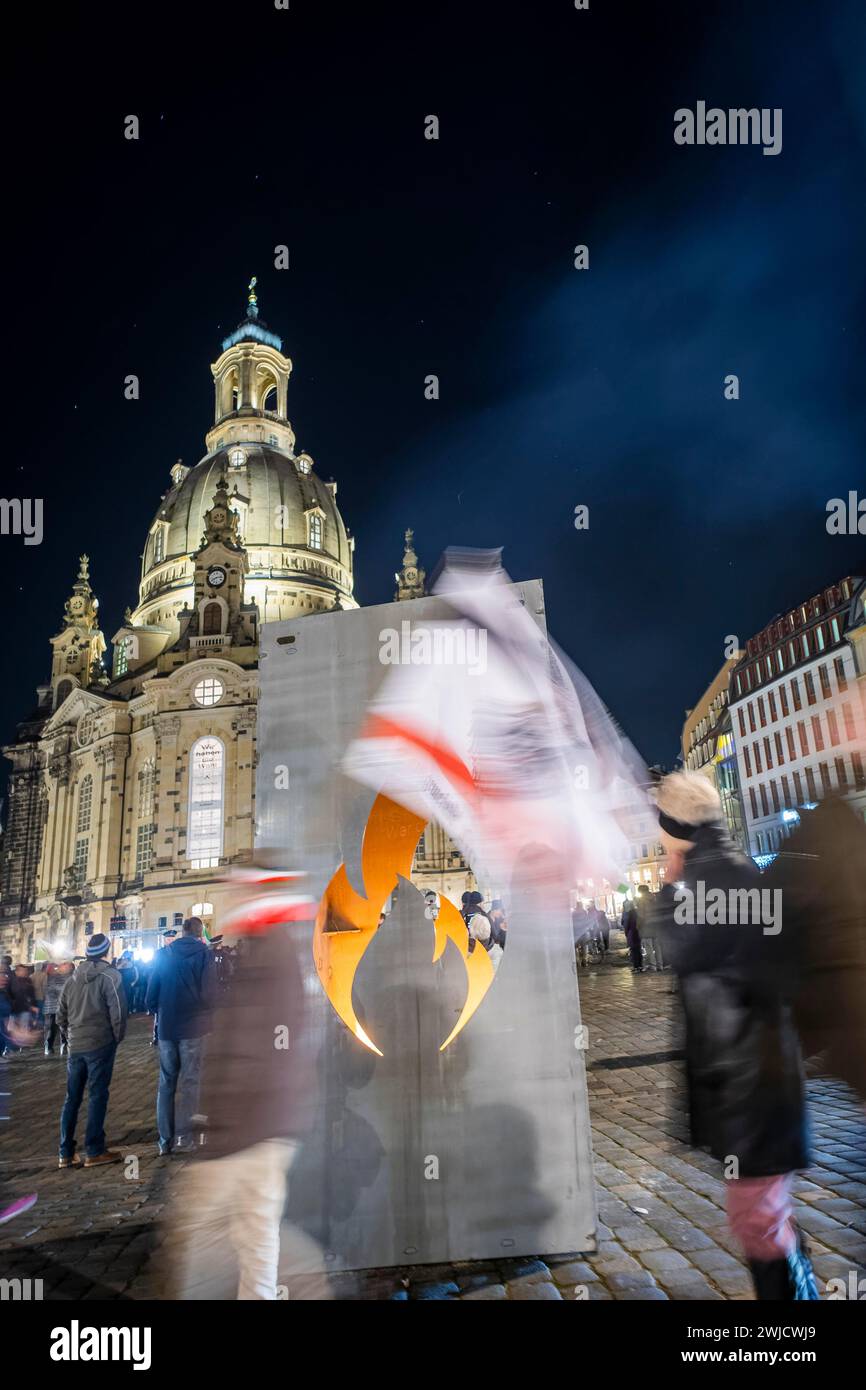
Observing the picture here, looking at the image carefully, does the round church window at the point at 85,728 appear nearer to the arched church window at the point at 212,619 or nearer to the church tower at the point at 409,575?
the arched church window at the point at 212,619

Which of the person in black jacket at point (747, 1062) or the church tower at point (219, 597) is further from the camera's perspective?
the church tower at point (219, 597)

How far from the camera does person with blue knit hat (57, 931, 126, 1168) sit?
7504 millimetres

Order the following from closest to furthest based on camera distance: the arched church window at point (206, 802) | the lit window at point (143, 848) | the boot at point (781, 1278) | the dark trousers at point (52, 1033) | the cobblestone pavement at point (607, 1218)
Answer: the boot at point (781, 1278) < the cobblestone pavement at point (607, 1218) < the dark trousers at point (52, 1033) < the arched church window at point (206, 802) < the lit window at point (143, 848)

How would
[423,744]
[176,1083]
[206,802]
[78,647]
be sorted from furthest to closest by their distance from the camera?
[78,647] < [206,802] < [176,1083] < [423,744]

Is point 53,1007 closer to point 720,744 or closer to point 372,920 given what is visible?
point 372,920

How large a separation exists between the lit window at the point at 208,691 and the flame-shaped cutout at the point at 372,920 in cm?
5018

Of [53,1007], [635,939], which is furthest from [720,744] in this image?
[53,1007]

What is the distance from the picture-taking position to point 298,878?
4.52 meters

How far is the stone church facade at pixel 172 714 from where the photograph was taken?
5122cm

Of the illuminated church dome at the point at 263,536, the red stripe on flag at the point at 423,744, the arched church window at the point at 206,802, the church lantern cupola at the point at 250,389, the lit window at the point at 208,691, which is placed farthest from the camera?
the church lantern cupola at the point at 250,389

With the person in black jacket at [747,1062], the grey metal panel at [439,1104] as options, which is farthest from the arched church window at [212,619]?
the person in black jacket at [747,1062]

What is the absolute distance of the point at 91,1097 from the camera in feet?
25.8

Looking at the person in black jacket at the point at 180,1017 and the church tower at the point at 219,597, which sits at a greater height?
the church tower at the point at 219,597

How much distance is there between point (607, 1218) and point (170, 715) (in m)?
51.1
